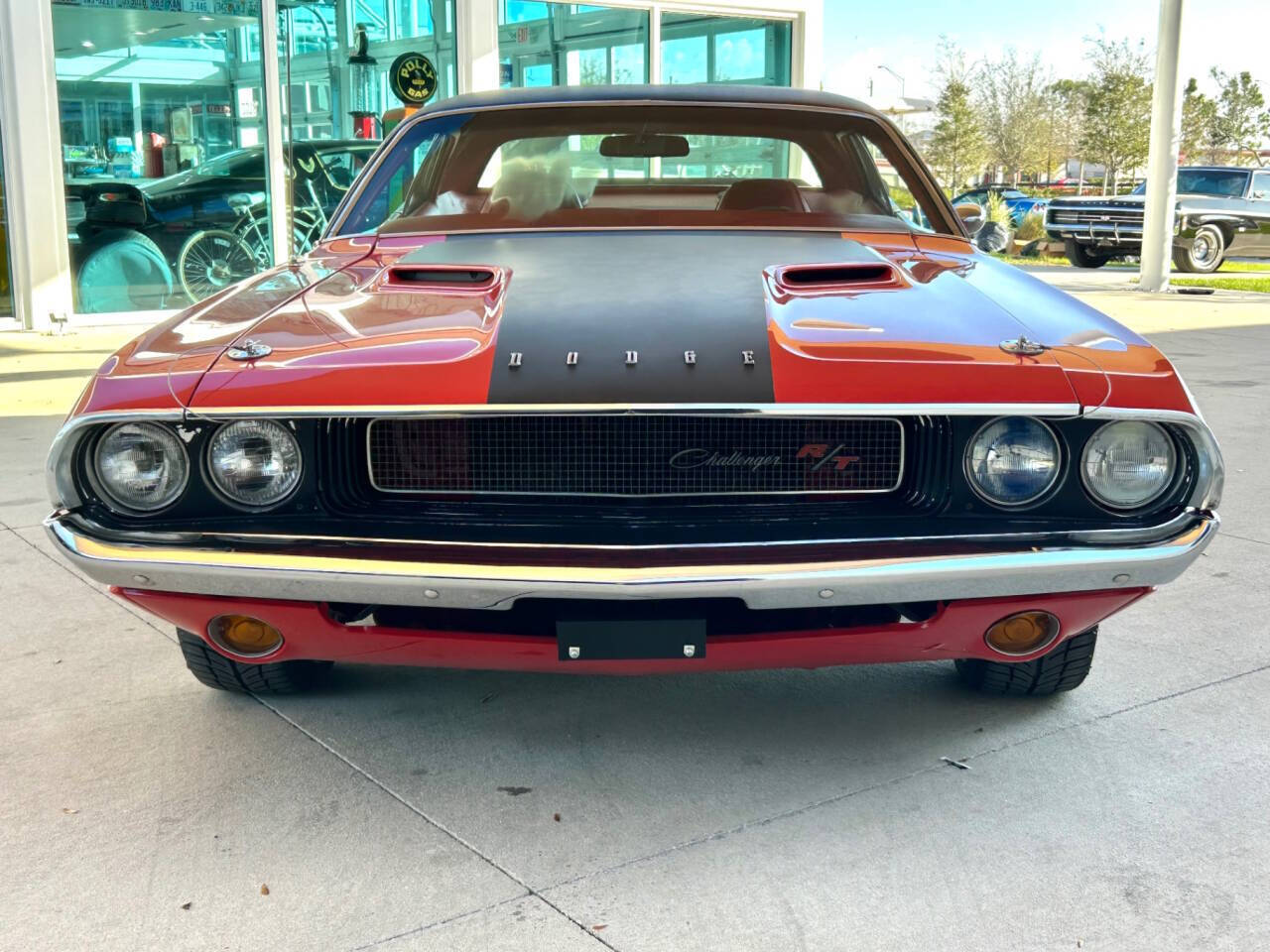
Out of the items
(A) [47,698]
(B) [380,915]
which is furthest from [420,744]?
(A) [47,698]

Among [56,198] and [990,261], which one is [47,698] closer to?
[990,261]

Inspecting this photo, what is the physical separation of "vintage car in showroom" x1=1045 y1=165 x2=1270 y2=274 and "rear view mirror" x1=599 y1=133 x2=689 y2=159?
15.5 metres

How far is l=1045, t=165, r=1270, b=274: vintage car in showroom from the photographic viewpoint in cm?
1712

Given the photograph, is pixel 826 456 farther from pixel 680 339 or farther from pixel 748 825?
pixel 748 825

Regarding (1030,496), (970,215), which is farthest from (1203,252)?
(1030,496)

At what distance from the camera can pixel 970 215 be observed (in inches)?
142

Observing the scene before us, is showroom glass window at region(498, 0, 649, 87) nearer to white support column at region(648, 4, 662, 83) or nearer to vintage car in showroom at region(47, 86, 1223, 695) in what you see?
white support column at region(648, 4, 662, 83)

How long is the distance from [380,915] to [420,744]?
0.63 meters

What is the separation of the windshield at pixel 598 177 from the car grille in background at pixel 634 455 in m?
1.13

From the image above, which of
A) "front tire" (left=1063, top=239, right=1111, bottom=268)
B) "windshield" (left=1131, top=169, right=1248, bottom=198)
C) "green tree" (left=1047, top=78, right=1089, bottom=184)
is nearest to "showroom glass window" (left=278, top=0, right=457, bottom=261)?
"front tire" (left=1063, top=239, right=1111, bottom=268)

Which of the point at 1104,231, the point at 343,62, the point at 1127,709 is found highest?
the point at 343,62

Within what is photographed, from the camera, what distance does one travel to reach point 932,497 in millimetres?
2217

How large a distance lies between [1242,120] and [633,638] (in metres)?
43.4

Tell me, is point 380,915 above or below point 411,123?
below
